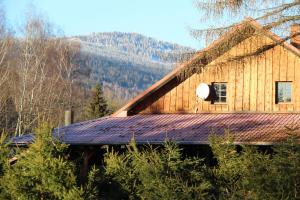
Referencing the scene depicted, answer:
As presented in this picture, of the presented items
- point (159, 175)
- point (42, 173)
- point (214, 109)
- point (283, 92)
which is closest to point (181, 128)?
point (214, 109)

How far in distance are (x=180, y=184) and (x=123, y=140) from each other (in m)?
6.62

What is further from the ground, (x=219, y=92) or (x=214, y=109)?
(x=219, y=92)

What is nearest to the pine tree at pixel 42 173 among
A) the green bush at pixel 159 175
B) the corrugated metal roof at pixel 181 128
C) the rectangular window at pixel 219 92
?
the green bush at pixel 159 175

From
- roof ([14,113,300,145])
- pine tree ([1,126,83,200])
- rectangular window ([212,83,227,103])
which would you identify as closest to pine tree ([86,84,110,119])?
roof ([14,113,300,145])

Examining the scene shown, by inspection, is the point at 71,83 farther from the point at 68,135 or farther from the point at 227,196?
the point at 227,196

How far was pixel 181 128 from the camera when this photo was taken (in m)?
16.7

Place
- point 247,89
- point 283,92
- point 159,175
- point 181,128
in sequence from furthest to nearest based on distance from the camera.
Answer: point 247,89 → point 283,92 → point 181,128 → point 159,175

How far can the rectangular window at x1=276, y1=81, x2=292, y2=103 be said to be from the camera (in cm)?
1780

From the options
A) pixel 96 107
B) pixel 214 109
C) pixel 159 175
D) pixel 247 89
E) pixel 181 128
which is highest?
pixel 247 89

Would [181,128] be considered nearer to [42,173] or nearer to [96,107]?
[42,173]

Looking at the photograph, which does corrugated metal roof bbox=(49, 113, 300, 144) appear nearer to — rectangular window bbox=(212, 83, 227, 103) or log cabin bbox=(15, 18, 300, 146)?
log cabin bbox=(15, 18, 300, 146)

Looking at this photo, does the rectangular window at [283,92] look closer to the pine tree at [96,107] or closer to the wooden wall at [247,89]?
the wooden wall at [247,89]

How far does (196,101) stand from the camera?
18.7 meters

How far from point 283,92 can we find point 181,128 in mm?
3482
